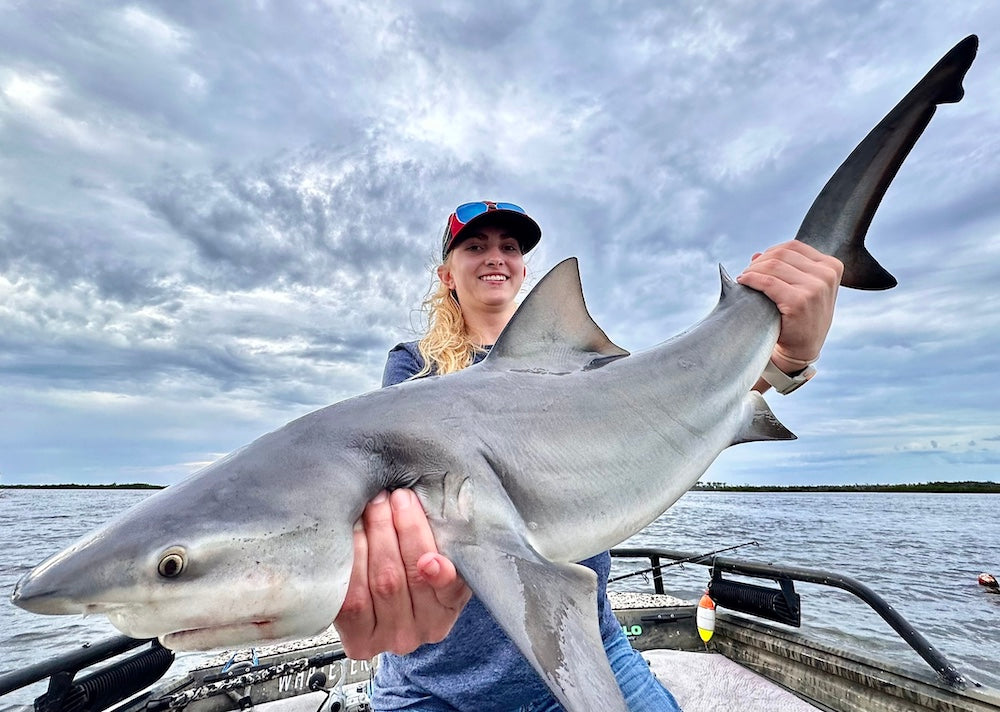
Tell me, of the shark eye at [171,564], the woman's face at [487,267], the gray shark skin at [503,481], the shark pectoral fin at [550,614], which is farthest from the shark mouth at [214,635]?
the woman's face at [487,267]

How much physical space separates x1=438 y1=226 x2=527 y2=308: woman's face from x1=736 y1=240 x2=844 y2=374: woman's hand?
3.80 feet

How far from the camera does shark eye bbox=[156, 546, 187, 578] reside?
135 centimetres

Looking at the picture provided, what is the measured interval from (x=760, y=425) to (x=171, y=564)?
2.48m

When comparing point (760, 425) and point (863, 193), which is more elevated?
point (863, 193)

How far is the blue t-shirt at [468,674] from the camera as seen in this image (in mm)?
2260

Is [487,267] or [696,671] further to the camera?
[696,671]

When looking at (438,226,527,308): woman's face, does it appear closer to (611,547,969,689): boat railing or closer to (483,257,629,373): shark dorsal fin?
(483,257,629,373): shark dorsal fin

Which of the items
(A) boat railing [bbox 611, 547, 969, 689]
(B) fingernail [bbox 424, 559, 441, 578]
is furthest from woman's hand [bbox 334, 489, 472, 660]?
(A) boat railing [bbox 611, 547, 969, 689]

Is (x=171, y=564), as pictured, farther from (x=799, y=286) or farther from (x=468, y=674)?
(x=799, y=286)

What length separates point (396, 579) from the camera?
164 centimetres

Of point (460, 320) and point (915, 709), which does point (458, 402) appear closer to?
point (460, 320)

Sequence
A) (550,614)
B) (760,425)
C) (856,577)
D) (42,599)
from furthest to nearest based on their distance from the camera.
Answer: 1. (856,577)
2. (760,425)
3. (550,614)
4. (42,599)

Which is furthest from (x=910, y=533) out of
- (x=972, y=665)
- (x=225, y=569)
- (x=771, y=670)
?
(x=225, y=569)

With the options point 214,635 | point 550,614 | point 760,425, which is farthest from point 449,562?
point 760,425
